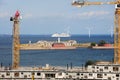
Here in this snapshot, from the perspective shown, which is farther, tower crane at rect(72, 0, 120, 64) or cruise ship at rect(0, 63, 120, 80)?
tower crane at rect(72, 0, 120, 64)

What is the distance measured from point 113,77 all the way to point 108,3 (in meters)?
25.3

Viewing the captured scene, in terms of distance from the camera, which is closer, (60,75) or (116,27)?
(60,75)

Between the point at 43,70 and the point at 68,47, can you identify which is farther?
the point at 68,47

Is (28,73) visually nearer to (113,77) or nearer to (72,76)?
(72,76)

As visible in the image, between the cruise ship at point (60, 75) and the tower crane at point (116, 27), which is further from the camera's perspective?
the tower crane at point (116, 27)

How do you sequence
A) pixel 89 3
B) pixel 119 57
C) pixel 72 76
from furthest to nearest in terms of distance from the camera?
pixel 89 3
pixel 119 57
pixel 72 76

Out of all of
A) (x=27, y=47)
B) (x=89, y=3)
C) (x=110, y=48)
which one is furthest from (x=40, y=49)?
(x=89, y=3)

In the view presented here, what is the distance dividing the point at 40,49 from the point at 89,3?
107 metres

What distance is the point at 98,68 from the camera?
62062 millimetres

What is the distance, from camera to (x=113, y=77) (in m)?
59.2

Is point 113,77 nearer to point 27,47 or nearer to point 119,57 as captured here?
point 119,57

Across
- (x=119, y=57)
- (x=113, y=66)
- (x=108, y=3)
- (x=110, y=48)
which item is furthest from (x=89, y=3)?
(x=110, y=48)

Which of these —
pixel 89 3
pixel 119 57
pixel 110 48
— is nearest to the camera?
pixel 119 57

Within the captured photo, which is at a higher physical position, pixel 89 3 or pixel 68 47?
pixel 89 3
